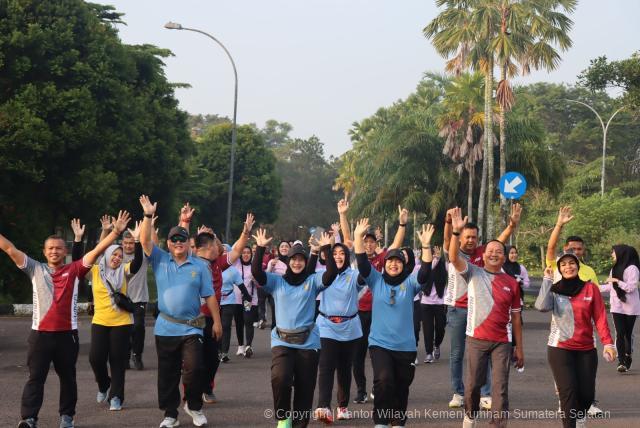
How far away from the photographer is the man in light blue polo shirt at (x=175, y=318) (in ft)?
29.4

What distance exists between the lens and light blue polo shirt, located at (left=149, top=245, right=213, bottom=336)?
897 cm

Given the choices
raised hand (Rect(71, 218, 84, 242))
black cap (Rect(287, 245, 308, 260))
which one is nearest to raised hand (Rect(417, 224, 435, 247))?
black cap (Rect(287, 245, 308, 260))

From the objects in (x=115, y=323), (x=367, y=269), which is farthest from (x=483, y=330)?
(x=115, y=323)

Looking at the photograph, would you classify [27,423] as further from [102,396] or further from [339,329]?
[339,329]

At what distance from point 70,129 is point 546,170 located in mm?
19345

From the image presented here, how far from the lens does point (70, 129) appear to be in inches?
1022

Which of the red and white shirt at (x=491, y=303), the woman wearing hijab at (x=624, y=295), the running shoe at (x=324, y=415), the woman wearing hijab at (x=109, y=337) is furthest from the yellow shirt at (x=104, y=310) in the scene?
the woman wearing hijab at (x=624, y=295)

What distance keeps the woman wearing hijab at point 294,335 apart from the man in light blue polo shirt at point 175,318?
2.58ft

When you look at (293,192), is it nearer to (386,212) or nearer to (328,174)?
(328,174)

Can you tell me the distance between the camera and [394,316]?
8.70 m

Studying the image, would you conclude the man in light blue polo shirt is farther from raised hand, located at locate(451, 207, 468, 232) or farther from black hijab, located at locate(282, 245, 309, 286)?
raised hand, located at locate(451, 207, 468, 232)

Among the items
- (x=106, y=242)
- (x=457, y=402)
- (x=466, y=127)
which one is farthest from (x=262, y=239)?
(x=466, y=127)

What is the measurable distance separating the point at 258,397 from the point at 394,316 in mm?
2929

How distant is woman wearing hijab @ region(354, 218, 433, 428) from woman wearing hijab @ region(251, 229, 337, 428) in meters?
0.47
